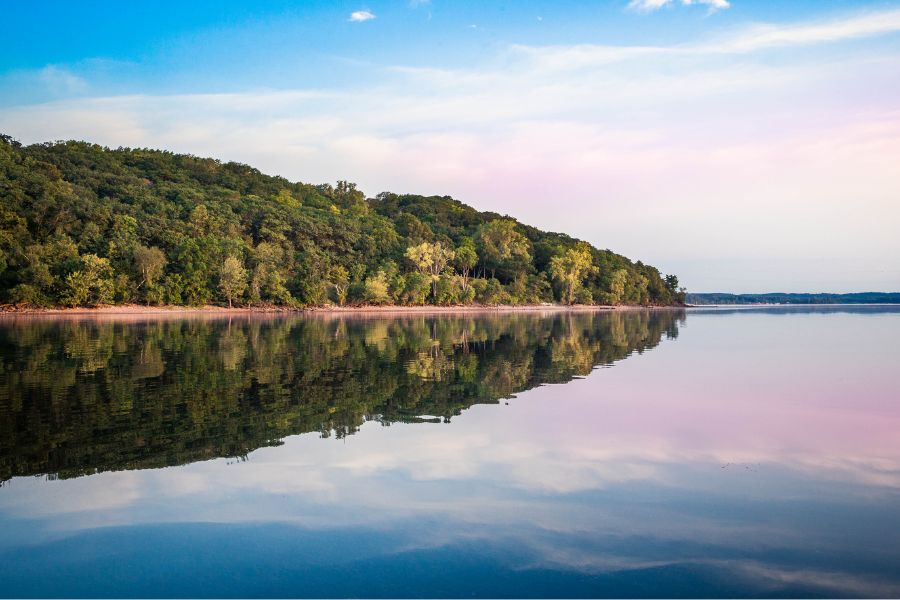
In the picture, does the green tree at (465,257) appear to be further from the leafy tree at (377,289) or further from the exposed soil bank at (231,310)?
the leafy tree at (377,289)

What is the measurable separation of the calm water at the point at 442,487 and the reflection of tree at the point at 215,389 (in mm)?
110

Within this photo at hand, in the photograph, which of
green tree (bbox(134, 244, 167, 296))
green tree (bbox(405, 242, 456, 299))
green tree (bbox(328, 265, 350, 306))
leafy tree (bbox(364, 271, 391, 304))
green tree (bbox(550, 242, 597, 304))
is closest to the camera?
green tree (bbox(134, 244, 167, 296))

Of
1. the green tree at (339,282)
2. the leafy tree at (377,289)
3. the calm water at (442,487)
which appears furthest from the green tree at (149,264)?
the calm water at (442,487)

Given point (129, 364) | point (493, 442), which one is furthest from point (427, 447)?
point (129, 364)

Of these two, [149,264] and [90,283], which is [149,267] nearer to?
[149,264]

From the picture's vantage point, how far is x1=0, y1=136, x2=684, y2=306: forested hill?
241 ft

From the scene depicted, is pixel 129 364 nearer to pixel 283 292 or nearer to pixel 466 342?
pixel 466 342

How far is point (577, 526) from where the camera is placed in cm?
796

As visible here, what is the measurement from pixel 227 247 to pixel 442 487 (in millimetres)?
84072

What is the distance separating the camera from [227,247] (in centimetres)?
8775

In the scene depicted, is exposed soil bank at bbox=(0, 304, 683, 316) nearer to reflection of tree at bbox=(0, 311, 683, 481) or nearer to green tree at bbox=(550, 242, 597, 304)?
green tree at bbox=(550, 242, 597, 304)

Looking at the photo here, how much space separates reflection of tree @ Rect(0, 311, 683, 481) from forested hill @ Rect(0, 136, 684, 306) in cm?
4500

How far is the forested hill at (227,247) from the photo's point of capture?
73.3m

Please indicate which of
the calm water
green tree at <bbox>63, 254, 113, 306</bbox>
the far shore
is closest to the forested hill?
green tree at <bbox>63, 254, 113, 306</bbox>
